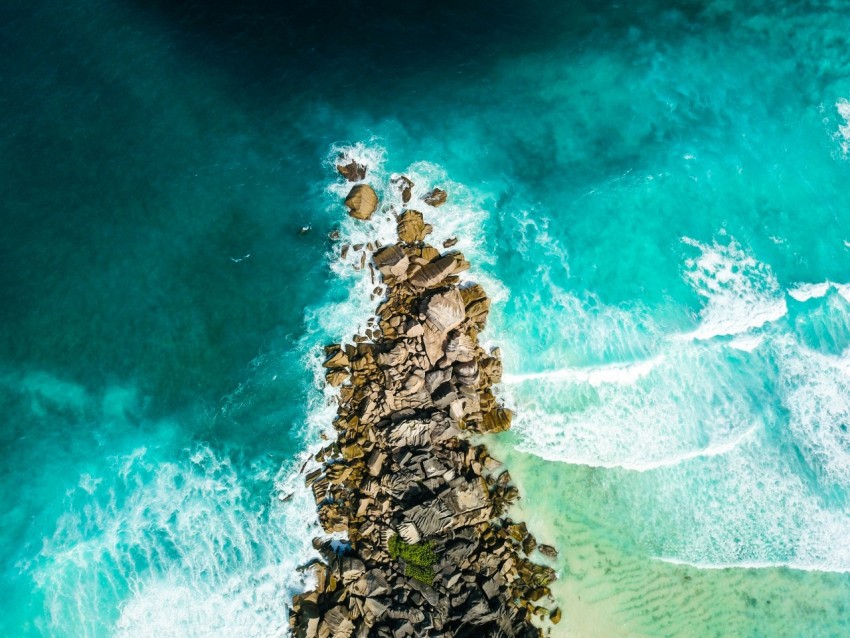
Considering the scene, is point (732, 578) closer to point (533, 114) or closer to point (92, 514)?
point (533, 114)

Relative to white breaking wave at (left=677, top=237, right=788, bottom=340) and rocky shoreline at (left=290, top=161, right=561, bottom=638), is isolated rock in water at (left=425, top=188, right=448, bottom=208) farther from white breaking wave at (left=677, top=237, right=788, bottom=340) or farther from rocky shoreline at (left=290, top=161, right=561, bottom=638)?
white breaking wave at (left=677, top=237, right=788, bottom=340)

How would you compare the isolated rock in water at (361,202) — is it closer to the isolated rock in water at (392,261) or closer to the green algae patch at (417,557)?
the isolated rock in water at (392,261)

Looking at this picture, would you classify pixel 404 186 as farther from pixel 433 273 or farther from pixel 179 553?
pixel 179 553

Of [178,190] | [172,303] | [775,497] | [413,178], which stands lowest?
[775,497]

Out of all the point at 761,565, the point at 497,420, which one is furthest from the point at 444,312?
the point at 761,565

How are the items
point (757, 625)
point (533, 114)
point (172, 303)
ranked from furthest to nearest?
1. point (533, 114)
2. point (172, 303)
3. point (757, 625)

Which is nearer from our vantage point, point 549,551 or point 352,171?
point 549,551

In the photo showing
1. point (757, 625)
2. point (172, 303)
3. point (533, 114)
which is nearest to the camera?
point (757, 625)

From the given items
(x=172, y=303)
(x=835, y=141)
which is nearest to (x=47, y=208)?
(x=172, y=303)
